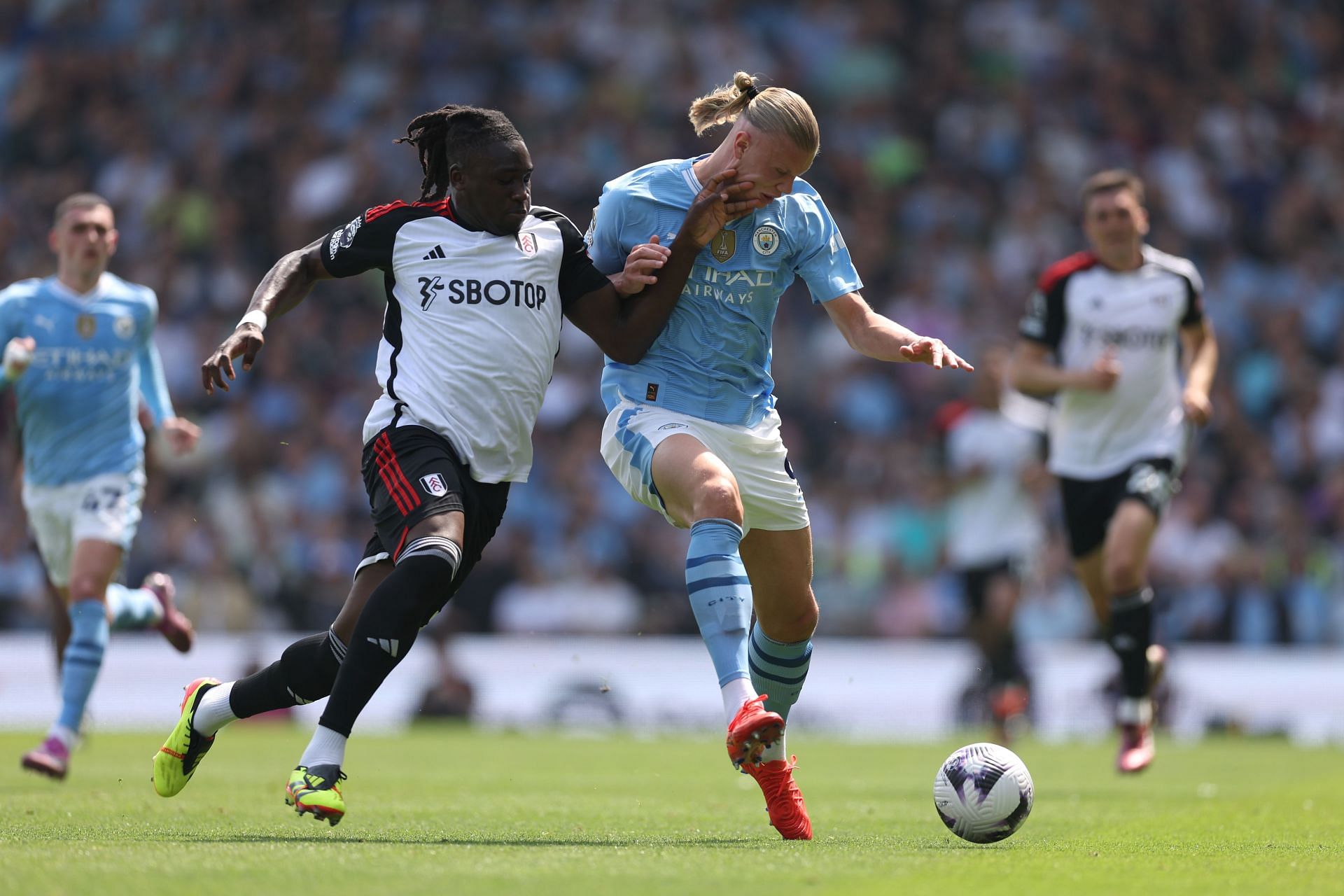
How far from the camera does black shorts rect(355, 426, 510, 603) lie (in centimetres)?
584

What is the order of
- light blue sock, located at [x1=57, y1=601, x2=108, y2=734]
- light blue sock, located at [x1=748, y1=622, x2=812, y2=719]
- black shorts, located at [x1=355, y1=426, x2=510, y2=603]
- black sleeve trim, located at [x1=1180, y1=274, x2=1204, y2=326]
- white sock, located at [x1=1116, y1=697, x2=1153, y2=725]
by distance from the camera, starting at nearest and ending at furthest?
black shorts, located at [x1=355, y1=426, x2=510, y2=603] < light blue sock, located at [x1=748, y1=622, x2=812, y2=719] < light blue sock, located at [x1=57, y1=601, x2=108, y2=734] < white sock, located at [x1=1116, y1=697, x2=1153, y2=725] < black sleeve trim, located at [x1=1180, y1=274, x2=1204, y2=326]

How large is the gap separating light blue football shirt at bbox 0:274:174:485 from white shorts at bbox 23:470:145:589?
6 centimetres

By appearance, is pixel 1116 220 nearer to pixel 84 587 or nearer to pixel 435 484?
pixel 435 484

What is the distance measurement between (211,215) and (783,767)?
626 inches

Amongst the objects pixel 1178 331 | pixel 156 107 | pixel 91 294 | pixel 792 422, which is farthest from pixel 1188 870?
pixel 156 107

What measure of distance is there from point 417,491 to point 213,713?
1.18 meters

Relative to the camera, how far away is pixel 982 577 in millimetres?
13586

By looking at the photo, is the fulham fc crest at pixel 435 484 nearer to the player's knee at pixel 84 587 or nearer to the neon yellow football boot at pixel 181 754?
the neon yellow football boot at pixel 181 754

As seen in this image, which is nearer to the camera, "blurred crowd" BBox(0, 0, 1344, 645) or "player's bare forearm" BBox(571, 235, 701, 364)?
"player's bare forearm" BBox(571, 235, 701, 364)

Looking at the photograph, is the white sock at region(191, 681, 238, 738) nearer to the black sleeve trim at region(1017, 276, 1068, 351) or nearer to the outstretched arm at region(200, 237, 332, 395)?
the outstretched arm at region(200, 237, 332, 395)

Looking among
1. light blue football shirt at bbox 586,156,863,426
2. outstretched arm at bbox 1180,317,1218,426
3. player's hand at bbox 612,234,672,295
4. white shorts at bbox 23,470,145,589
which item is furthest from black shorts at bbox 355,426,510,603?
outstretched arm at bbox 1180,317,1218,426

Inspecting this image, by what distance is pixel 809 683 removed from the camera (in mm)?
15258

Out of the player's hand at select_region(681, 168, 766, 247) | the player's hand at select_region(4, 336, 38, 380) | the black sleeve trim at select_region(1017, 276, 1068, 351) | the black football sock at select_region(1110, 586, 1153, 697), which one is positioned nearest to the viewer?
the player's hand at select_region(681, 168, 766, 247)

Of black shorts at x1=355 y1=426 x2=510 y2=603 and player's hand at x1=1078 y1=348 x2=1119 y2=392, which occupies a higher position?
player's hand at x1=1078 y1=348 x2=1119 y2=392
